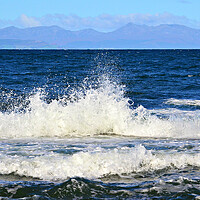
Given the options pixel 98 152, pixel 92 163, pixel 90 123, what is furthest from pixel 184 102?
pixel 92 163

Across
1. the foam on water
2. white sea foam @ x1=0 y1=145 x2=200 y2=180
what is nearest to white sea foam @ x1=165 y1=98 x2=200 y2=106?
the foam on water

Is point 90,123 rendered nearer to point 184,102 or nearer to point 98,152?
point 98,152

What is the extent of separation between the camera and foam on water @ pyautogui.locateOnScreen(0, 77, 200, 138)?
992 centimetres

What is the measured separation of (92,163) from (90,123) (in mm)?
3884

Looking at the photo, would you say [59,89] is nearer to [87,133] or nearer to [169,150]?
[87,133]

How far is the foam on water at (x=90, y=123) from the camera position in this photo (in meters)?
9.92

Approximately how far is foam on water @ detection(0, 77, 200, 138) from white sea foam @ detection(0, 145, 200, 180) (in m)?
2.66

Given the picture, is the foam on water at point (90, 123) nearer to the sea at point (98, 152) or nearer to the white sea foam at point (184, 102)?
the sea at point (98, 152)

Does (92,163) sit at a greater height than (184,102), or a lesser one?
lesser

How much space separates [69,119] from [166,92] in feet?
32.0

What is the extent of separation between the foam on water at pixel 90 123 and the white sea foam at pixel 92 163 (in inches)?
105

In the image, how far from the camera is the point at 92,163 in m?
6.61

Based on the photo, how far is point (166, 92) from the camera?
19.3 meters

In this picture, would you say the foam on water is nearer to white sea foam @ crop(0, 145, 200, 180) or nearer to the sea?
the sea
